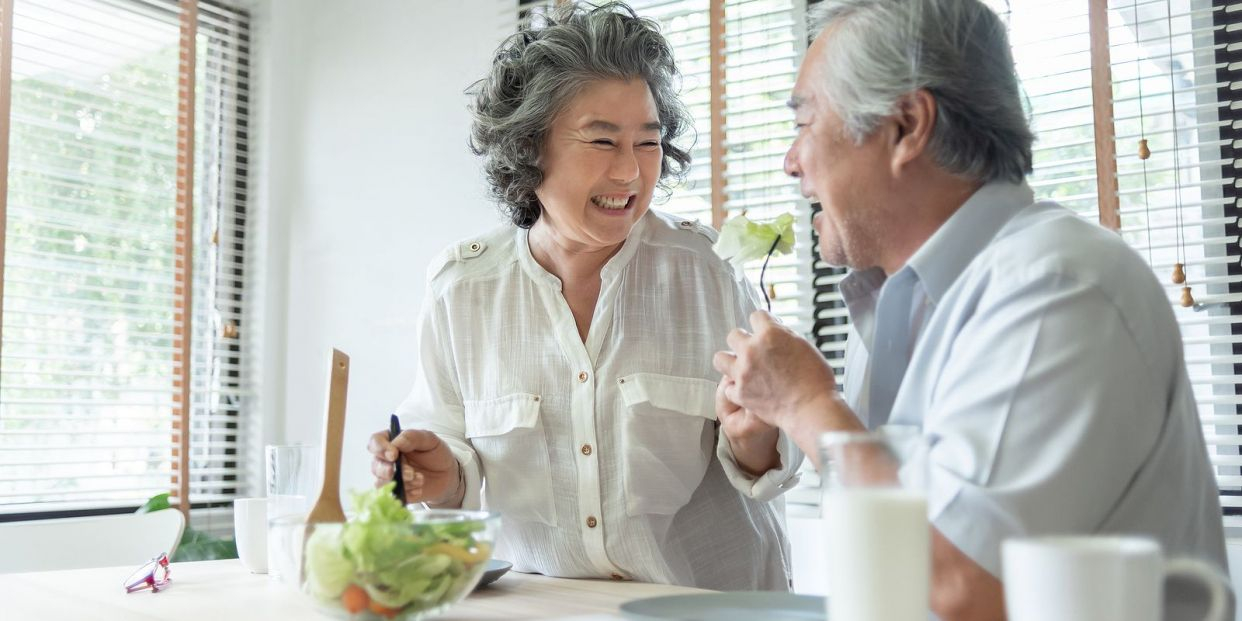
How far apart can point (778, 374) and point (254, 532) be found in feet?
2.91

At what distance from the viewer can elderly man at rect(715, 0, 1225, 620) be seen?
0.90m

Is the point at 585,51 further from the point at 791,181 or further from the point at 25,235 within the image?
the point at 25,235

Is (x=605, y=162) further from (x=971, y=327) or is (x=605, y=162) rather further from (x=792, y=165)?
(x=971, y=327)

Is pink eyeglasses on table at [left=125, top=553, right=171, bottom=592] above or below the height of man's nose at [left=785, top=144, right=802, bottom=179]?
below

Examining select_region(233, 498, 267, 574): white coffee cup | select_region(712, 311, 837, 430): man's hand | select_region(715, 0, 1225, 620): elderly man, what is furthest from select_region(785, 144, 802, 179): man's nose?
select_region(233, 498, 267, 574): white coffee cup

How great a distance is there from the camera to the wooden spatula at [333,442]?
115 centimetres

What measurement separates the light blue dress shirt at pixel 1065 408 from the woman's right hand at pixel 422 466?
0.81 metres

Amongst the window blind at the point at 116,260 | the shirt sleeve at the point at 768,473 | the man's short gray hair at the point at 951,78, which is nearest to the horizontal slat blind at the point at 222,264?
the window blind at the point at 116,260

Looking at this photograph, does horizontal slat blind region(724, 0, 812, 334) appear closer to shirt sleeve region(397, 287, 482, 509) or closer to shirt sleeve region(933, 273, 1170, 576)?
shirt sleeve region(397, 287, 482, 509)

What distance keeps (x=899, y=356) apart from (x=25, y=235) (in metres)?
3.21

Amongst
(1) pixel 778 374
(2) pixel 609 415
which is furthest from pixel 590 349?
(1) pixel 778 374

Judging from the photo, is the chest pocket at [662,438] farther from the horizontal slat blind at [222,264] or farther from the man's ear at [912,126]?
the horizontal slat blind at [222,264]

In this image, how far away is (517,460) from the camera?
6.08ft

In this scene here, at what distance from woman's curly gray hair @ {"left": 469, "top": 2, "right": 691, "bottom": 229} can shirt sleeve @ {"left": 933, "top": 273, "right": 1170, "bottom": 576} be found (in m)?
1.15
